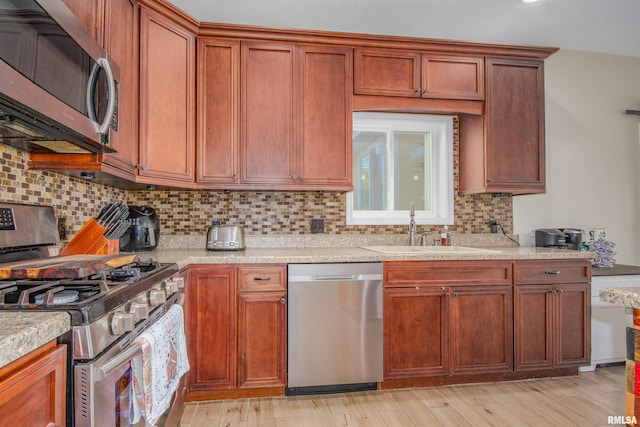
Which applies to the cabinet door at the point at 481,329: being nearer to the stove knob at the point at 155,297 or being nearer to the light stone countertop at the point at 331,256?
the light stone countertop at the point at 331,256

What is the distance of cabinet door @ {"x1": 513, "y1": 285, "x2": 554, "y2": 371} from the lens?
2.24 meters

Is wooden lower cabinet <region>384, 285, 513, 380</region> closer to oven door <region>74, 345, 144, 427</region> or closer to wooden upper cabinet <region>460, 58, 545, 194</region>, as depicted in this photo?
wooden upper cabinet <region>460, 58, 545, 194</region>

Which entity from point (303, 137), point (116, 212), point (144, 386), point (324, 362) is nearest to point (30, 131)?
point (116, 212)

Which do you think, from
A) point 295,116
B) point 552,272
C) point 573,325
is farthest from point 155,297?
point 573,325

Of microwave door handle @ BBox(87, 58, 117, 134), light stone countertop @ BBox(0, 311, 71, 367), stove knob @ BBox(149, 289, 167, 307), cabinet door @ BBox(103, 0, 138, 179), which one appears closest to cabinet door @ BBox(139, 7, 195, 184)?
cabinet door @ BBox(103, 0, 138, 179)

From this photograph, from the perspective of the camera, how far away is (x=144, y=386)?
1.05 meters

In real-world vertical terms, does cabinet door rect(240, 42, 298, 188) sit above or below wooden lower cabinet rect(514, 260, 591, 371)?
above

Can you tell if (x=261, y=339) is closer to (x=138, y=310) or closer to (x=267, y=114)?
(x=138, y=310)

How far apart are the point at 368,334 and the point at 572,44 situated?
2.79m

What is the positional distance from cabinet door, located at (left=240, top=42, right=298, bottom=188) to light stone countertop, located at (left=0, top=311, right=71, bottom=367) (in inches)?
64.6

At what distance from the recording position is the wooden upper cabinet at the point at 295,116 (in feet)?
7.74

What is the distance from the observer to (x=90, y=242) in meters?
1.64

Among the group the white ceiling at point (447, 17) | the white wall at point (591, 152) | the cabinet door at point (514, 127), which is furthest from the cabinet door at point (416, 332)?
→ the white ceiling at point (447, 17)

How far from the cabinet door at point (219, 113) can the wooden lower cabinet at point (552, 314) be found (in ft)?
6.67
